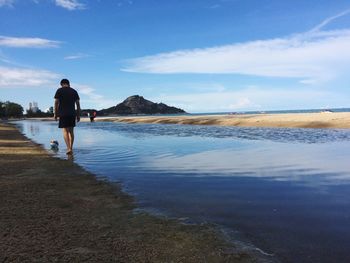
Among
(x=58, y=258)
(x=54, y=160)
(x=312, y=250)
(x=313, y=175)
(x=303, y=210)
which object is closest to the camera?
(x=58, y=258)

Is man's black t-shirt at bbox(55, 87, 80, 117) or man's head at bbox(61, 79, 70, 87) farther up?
man's head at bbox(61, 79, 70, 87)

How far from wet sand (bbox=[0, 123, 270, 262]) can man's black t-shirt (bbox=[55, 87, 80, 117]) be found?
6.80 metres

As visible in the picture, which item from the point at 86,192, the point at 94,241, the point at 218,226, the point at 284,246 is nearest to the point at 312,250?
the point at 284,246

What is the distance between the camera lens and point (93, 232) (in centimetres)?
570

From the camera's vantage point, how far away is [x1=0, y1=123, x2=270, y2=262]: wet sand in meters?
4.82

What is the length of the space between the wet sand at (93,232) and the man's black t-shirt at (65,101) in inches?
268

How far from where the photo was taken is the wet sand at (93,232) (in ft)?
15.8

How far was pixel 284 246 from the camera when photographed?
209 inches

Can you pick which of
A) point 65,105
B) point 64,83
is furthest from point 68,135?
point 64,83

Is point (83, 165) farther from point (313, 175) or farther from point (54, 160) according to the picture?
point (313, 175)

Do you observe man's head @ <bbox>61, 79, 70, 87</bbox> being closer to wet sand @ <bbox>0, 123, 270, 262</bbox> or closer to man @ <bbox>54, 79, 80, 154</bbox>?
man @ <bbox>54, 79, 80, 154</bbox>

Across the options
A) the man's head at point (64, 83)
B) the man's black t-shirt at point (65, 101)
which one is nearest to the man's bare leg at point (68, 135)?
the man's black t-shirt at point (65, 101)

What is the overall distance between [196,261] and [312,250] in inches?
61.1

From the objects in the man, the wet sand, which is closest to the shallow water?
the wet sand
